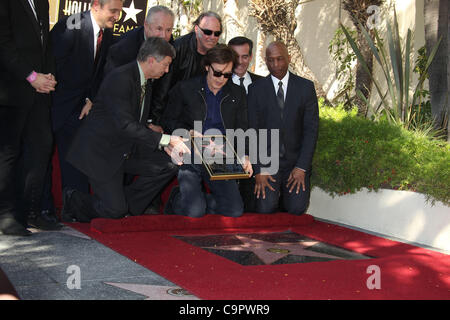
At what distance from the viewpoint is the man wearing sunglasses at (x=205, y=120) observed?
19.3 ft

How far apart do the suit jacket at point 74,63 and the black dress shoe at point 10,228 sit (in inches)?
48.5

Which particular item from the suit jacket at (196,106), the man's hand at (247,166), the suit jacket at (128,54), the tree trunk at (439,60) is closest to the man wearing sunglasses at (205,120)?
the suit jacket at (196,106)

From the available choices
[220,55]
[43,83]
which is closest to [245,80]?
[220,55]

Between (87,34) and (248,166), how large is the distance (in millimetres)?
2009

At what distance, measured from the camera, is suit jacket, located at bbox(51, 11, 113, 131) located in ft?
18.5

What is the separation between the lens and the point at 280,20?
29.6ft

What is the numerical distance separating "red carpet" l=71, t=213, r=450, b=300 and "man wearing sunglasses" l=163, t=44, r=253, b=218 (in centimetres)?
19

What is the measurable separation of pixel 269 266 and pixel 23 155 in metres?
2.55

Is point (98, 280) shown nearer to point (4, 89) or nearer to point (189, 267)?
point (189, 267)

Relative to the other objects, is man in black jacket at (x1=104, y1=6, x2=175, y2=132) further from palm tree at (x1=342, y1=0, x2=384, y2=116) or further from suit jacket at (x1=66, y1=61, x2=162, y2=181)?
palm tree at (x1=342, y1=0, x2=384, y2=116)

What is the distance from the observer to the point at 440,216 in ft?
17.2

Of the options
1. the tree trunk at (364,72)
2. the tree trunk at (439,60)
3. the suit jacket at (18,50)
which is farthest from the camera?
the tree trunk at (364,72)

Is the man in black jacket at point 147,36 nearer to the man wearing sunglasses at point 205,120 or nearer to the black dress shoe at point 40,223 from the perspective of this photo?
the man wearing sunglasses at point 205,120

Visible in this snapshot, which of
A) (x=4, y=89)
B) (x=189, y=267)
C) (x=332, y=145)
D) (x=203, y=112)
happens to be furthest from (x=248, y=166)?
(x=4, y=89)
